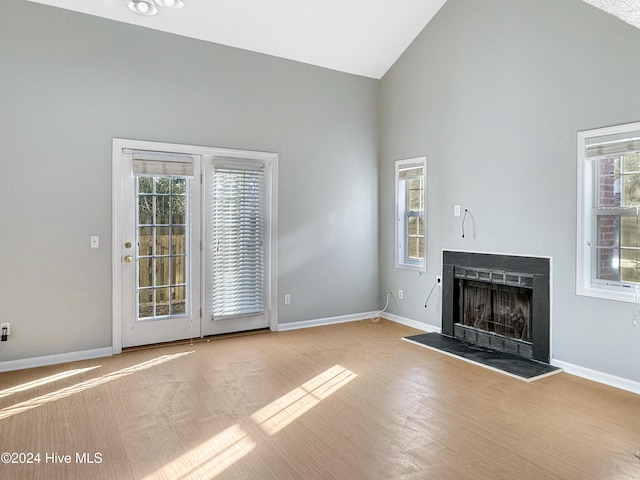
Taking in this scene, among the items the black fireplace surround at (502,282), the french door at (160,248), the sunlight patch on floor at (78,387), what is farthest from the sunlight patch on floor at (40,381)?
the black fireplace surround at (502,282)

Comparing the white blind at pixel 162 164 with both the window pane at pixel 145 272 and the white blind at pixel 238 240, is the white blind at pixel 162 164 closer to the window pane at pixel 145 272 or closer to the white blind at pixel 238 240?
the white blind at pixel 238 240

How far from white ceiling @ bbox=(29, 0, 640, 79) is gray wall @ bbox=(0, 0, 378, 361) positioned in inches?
5.0

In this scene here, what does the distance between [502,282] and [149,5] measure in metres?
4.39

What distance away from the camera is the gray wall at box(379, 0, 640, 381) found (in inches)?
141

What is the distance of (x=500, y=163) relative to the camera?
14.7ft

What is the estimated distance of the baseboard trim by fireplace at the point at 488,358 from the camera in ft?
12.6

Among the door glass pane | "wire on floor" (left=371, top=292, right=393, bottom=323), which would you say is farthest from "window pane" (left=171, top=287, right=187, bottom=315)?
"wire on floor" (left=371, top=292, right=393, bottom=323)

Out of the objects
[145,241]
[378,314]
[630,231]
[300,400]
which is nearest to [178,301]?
[145,241]

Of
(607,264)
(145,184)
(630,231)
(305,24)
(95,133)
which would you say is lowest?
(607,264)

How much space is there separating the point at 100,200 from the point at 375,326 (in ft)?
11.6

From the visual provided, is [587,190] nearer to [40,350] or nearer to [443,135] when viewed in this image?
[443,135]

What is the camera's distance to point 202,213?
189 inches

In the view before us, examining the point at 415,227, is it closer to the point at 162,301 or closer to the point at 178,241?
the point at 178,241

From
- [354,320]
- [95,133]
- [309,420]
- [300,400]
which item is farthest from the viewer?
[354,320]
